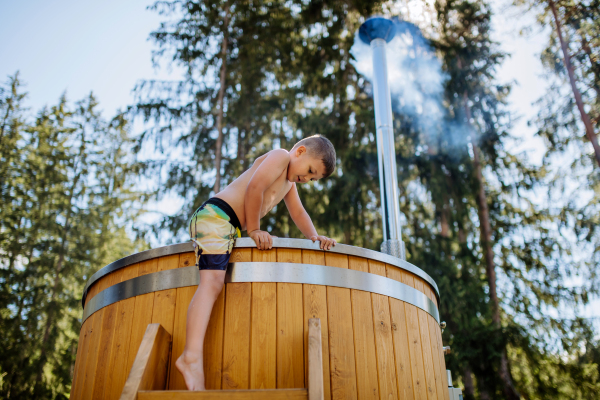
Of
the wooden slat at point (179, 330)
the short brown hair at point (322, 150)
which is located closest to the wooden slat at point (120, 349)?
the wooden slat at point (179, 330)

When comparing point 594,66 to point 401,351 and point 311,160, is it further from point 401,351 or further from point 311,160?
point 401,351

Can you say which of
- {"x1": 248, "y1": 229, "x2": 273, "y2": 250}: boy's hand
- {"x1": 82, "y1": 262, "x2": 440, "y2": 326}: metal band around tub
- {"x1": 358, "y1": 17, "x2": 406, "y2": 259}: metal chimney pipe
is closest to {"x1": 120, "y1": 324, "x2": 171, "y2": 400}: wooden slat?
{"x1": 82, "y1": 262, "x2": 440, "y2": 326}: metal band around tub

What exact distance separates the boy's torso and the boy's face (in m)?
0.06

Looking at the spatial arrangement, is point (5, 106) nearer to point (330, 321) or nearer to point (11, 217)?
point (11, 217)

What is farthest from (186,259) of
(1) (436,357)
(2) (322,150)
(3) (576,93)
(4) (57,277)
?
(4) (57,277)

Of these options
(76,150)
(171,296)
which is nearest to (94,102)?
(76,150)

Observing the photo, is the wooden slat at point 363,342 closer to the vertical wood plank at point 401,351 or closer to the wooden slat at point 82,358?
the vertical wood plank at point 401,351

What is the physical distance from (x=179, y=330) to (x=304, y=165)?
989mm

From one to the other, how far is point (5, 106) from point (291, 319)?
14.2 m

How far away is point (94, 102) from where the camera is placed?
44.1 ft

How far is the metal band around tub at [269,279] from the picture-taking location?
1.92 metres

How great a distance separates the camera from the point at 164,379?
1769mm

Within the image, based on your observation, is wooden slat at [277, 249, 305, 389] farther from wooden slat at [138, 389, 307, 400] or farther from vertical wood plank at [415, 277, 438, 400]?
vertical wood plank at [415, 277, 438, 400]

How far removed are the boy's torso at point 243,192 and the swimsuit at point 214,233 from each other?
0.04 metres
